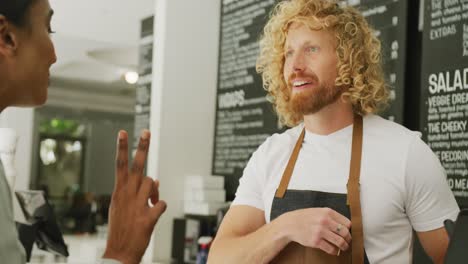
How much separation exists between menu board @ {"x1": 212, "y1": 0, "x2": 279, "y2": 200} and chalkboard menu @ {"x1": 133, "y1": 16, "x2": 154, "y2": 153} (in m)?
1.06

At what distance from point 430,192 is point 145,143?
2.84 feet

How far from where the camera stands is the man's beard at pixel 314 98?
176cm

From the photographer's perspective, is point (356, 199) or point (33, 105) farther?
→ point (356, 199)

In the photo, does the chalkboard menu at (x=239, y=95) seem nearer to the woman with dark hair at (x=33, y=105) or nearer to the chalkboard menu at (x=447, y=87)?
the chalkboard menu at (x=447, y=87)

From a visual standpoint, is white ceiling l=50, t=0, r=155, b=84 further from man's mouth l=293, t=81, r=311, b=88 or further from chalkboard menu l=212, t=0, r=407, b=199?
man's mouth l=293, t=81, r=311, b=88

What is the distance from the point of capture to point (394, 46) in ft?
8.75

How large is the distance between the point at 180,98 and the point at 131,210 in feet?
9.83

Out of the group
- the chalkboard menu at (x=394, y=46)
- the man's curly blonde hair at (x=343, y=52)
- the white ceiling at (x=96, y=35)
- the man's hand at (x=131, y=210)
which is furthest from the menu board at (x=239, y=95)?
the man's hand at (x=131, y=210)

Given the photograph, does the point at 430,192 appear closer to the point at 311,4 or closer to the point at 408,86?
the point at 311,4

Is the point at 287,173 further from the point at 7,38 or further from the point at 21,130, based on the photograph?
the point at 21,130

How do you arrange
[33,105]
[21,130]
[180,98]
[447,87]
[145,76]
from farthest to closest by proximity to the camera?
1. [21,130]
2. [145,76]
3. [180,98]
4. [447,87]
5. [33,105]

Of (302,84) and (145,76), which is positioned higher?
(145,76)

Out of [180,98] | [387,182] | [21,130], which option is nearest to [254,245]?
[387,182]

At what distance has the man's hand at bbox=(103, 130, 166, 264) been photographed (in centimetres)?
100
